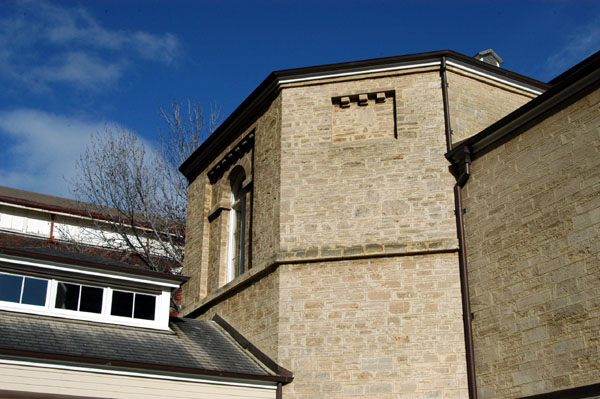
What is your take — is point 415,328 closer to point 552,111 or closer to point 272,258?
point 272,258

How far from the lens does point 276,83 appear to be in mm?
16469

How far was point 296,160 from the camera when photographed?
15656 mm

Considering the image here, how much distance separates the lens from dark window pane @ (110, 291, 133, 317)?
46.7 feet

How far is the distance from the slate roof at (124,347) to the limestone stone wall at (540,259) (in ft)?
13.7

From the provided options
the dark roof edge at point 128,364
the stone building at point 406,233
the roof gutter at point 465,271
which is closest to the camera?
the dark roof edge at point 128,364

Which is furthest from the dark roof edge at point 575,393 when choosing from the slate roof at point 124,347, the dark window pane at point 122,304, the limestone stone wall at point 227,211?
the dark window pane at point 122,304

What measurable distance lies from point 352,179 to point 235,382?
16.1 ft

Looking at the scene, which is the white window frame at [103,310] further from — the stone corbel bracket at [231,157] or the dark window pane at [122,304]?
the stone corbel bracket at [231,157]

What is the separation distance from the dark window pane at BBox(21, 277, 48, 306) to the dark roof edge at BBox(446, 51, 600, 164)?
8.57 meters

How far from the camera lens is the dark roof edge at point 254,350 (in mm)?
13773

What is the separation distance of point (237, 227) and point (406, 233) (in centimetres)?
576

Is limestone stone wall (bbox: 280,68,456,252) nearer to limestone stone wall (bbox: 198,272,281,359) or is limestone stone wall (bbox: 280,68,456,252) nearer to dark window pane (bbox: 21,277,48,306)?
limestone stone wall (bbox: 198,272,281,359)

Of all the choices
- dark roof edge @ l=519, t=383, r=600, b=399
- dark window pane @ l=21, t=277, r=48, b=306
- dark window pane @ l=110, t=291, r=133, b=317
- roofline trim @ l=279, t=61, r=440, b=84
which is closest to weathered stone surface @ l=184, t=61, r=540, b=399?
roofline trim @ l=279, t=61, r=440, b=84

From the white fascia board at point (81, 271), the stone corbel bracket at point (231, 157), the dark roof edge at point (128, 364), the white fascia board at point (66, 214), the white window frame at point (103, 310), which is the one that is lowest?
the dark roof edge at point (128, 364)
